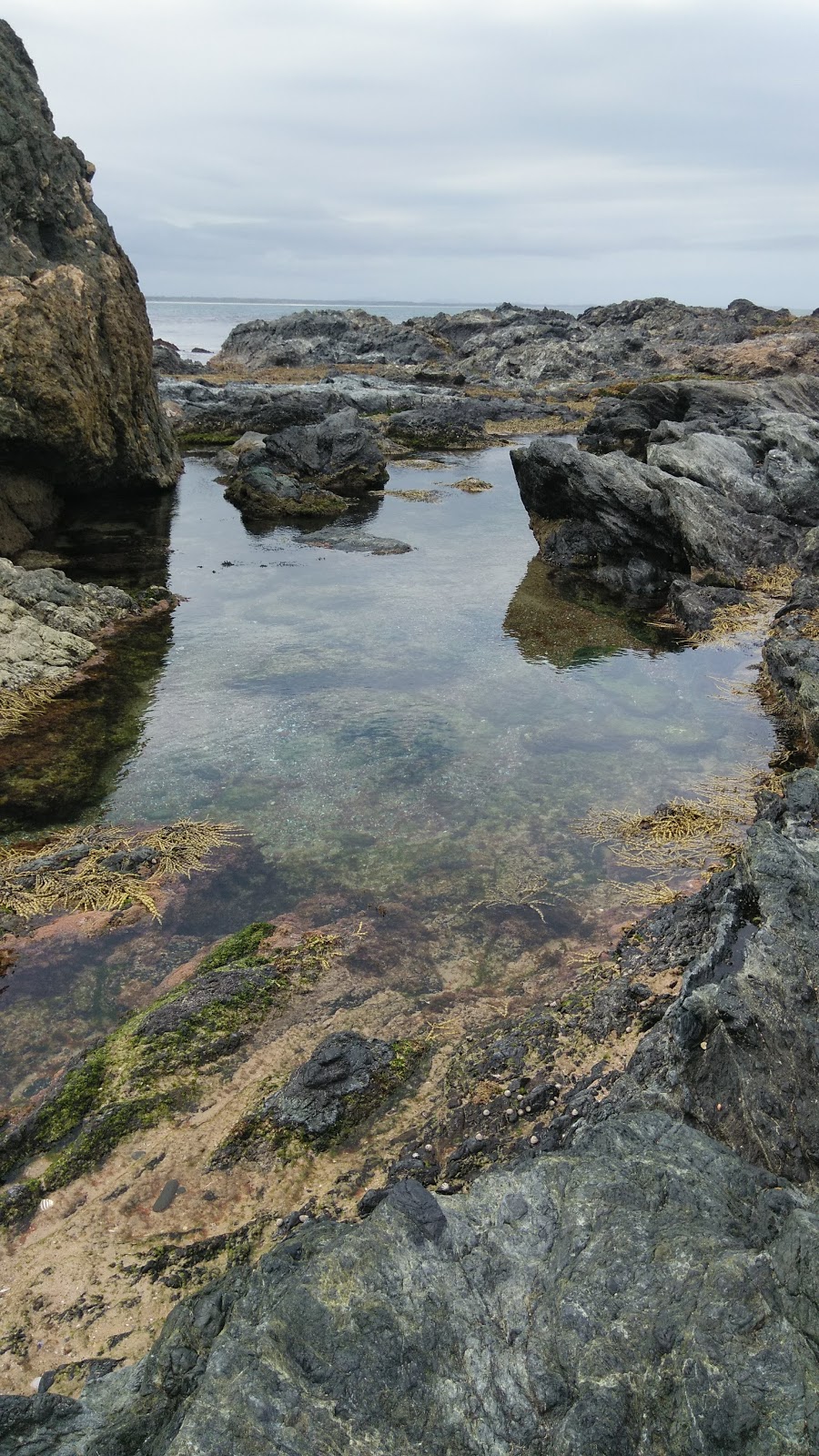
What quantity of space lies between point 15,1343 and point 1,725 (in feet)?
37.1

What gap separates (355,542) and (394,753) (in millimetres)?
16125

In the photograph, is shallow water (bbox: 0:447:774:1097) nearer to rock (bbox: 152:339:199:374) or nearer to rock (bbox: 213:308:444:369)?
rock (bbox: 152:339:199:374)

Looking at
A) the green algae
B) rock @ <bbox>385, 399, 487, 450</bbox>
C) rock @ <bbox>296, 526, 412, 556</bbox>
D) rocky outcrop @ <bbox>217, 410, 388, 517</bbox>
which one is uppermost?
rock @ <bbox>385, 399, 487, 450</bbox>

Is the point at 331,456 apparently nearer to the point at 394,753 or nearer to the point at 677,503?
the point at 677,503

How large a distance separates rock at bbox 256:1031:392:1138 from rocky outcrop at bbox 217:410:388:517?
28.5 meters

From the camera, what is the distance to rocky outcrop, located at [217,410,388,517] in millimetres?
34156

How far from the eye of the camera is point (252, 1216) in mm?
6512

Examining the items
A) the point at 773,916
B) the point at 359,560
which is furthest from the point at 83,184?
the point at 773,916

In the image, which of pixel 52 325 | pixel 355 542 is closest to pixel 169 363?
pixel 355 542

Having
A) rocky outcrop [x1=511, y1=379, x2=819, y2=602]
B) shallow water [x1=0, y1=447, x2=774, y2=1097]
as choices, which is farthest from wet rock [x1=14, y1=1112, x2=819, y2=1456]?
rocky outcrop [x1=511, y1=379, x2=819, y2=602]

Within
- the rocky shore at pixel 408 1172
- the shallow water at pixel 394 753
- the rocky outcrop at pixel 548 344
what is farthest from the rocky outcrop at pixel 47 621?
the rocky outcrop at pixel 548 344

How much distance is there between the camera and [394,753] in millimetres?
14555

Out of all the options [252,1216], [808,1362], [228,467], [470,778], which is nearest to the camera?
[808,1362]

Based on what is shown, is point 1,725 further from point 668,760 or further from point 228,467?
point 228,467
